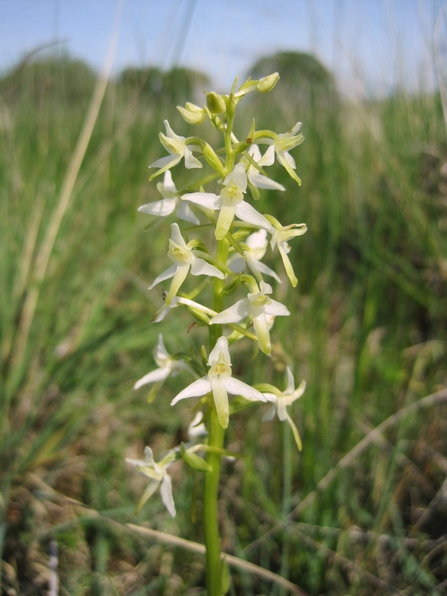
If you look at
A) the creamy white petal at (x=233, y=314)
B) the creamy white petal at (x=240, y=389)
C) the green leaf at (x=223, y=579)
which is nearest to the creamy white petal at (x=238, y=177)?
the creamy white petal at (x=233, y=314)

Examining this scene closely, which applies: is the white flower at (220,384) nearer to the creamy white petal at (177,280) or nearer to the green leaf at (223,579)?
the creamy white petal at (177,280)

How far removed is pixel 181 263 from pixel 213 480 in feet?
1.55

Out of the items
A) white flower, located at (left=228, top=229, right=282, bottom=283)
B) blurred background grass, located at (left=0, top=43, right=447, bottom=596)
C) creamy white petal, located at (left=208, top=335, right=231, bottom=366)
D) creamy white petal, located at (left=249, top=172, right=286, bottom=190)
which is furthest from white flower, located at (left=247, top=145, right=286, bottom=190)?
blurred background grass, located at (left=0, top=43, right=447, bottom=596)

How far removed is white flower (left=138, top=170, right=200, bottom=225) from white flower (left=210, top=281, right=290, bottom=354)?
263mm

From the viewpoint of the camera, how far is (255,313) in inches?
41.4

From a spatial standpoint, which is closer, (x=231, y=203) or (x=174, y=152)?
(x=231, y=203)

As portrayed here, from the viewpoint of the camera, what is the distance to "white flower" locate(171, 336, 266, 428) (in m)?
1.03

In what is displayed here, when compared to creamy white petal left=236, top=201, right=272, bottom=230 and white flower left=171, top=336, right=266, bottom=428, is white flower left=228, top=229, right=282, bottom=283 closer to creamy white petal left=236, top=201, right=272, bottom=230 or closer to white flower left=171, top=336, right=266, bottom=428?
creamy white petal left=236, top=201, right=272, bottom=230

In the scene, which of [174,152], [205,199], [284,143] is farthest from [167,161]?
[284,143]

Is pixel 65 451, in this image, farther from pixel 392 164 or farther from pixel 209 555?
pixel 392 164

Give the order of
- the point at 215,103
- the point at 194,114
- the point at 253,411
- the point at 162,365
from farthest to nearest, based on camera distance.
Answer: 1. the point at 253,411
2. the point at 162,365
3. the point at 194,114
4. the point at 215,103

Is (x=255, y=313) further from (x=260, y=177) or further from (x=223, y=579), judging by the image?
(x=223, y=579)

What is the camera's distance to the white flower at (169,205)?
1.17 metres

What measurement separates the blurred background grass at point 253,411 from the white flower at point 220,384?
288 millimetres
